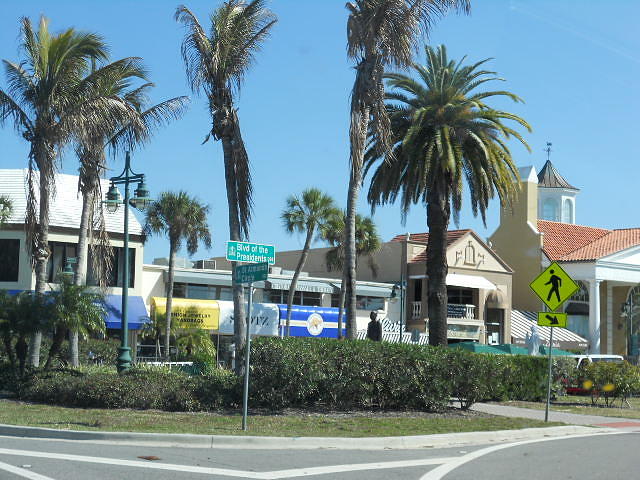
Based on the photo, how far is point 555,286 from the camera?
18.6m

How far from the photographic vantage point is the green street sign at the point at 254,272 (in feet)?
46.0

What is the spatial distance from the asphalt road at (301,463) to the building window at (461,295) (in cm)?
3677

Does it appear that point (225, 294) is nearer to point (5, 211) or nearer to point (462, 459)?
point (5, 211)

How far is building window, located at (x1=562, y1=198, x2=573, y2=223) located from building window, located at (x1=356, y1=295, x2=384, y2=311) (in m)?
30.3

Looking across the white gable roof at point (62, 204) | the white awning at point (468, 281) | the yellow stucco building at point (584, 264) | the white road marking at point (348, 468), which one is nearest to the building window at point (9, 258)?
the white gable roof at point (62, 204)

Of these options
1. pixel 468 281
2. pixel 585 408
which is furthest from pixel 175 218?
pixel 585 408

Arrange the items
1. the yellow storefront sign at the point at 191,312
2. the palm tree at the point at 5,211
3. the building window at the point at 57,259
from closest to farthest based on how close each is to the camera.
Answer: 1. the palm tree at the point at 5,211
2. the building window at the point at 57,259
3. the yellow storefront sign at the point at 191,312

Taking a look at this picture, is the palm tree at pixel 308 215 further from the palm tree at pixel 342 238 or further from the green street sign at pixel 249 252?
the green street sign at pixel 249 252

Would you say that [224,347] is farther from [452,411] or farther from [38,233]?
[452,411]

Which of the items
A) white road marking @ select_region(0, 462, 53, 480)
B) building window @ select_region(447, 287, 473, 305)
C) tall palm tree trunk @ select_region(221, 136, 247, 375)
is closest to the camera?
white road marking @ select_region(0, 462, 53, 480)

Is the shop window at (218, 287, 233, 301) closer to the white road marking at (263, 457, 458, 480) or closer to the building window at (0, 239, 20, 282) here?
the building window at (0, 239, 20, 282)

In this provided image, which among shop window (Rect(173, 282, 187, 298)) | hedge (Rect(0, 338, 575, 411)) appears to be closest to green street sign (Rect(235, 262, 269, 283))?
hedge (Rect(0, 338, 575, 411))

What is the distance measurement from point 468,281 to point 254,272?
3563 centimetres

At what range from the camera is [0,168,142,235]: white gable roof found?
37.2 m
